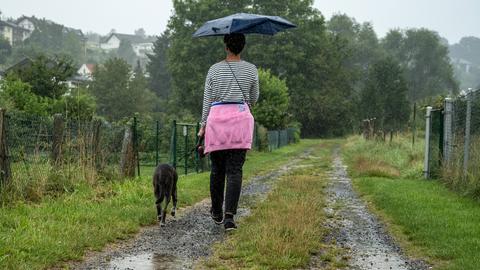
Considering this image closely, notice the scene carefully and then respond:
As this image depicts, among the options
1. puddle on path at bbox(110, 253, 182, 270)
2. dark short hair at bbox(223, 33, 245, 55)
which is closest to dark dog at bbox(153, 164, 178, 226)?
puddle on path at bbox(110, 253, 182, 270)

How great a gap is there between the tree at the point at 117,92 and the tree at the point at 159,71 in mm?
23925

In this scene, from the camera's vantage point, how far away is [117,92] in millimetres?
57312

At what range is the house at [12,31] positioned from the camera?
142875mm

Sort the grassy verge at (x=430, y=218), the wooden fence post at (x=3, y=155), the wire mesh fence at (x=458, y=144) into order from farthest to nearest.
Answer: the wire mesh fence at (x=458, y=144), the wooden fence post at (x=3, y=155), the grassy verge at (x=430, y=218)

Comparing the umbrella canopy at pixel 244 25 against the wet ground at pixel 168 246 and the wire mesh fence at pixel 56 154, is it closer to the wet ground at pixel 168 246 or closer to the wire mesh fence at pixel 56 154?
the wire mesh fence at pixel 56 154

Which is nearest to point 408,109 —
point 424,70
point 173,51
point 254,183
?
point 173,51

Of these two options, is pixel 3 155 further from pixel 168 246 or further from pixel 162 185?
pixel 168 246

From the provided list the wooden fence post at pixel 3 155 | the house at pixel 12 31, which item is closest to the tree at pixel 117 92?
the wooden fence post at pixel 3 155

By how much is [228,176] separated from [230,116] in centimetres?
67

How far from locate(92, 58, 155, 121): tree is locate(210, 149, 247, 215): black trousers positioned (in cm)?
5140

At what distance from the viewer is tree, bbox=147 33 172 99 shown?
83812mm

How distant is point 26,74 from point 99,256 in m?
25.8

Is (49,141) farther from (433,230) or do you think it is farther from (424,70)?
(424,70)

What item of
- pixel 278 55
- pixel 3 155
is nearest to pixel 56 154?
pixel 3 155
